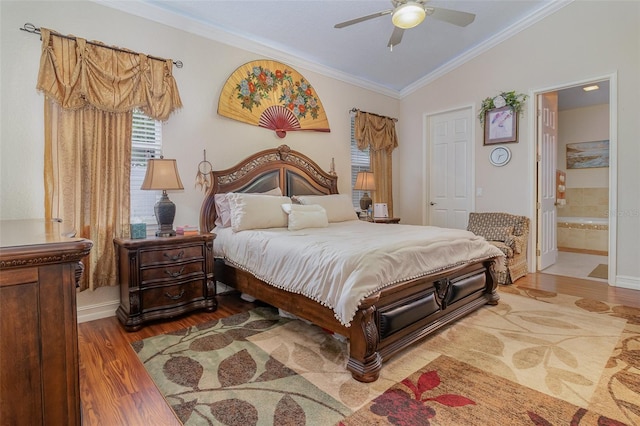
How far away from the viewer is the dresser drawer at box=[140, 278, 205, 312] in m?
2.77

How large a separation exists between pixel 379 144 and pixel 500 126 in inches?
71.0

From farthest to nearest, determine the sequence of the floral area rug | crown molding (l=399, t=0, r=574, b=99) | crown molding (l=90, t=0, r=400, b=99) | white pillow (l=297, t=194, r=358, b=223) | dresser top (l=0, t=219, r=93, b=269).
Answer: crown molding (l=399, t=0, r=574, b=99) < white pillow (l=297, t=194, r=358, b=223) < crown molding (l=90, t=0, r=400, b=99) < the floral area rug < dresser top (l=0, t=219, r=93, b=269)

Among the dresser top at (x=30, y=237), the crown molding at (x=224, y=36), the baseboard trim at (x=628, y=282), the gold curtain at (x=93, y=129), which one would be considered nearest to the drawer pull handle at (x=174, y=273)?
the gold curtain at (x=93, y=129)

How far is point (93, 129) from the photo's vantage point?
2.87 meters

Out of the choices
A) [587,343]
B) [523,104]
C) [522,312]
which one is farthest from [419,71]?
[587,343]

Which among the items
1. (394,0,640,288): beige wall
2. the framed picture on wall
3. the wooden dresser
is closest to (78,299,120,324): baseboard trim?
the wooden dresser

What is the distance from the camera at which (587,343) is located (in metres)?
2.37

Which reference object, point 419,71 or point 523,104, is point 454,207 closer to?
point 523,104

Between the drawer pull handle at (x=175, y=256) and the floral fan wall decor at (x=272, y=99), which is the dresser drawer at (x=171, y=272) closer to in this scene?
the drawer pull handle at (x=175, y=256)

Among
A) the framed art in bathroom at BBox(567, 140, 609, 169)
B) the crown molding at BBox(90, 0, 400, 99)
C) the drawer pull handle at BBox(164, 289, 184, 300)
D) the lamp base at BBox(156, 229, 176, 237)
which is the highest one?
the crown molding at BBox(90, 0, 400, 99)

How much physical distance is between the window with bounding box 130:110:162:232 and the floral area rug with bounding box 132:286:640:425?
1303mm

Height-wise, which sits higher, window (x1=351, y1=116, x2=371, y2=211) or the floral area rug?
window (x1=351, y1=116, x2=371, y2=211)

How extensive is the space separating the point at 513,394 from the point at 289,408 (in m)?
1.21

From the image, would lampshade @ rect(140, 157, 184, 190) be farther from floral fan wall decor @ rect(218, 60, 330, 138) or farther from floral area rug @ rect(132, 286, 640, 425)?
floral area rug @ rect(132, 286, 640, 425)
